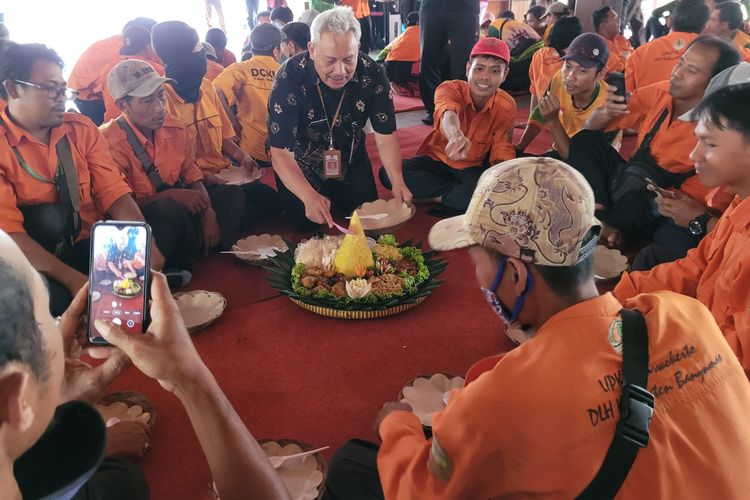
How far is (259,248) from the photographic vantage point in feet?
9.22

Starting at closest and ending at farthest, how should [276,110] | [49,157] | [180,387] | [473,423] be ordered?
[473,423] < [180,387] < [49,157] < [276,110]

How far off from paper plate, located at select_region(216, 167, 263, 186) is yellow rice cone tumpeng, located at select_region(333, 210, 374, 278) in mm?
1347

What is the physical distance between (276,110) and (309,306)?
3.78ft

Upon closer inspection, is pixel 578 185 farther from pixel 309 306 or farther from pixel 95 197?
pixel 95 197

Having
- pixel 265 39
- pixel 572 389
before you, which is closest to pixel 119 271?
pixel 572 389

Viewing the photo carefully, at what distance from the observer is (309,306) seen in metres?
2.29

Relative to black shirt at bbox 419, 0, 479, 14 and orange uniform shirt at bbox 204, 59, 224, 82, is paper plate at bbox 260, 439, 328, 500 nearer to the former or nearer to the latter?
orange uniform shirt at bbox 204, 59, 224, 82

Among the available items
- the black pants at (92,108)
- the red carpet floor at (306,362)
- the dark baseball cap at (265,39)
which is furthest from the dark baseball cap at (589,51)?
the black pants at (92,108)

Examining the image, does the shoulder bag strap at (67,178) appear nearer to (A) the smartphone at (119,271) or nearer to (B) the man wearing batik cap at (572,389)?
(A) the smartphone at (119,271)

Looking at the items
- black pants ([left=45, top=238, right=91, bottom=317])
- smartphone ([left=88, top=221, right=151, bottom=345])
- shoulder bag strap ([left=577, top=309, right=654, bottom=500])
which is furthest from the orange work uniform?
shoulder bag strap ([left=577, top=309, right=654, bottom=500])

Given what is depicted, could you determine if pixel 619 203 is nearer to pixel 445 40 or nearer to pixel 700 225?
pixel 700 225

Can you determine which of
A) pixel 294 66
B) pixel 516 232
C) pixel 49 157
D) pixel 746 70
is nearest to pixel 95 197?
pixel 49 157

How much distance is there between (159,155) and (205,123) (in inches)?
23.2

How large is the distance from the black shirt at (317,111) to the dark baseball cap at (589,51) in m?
1.33
